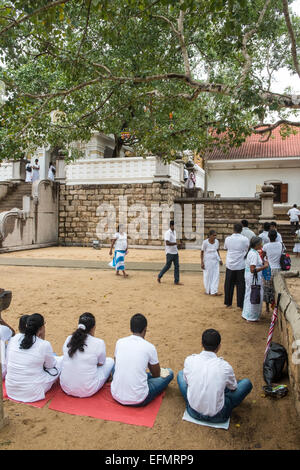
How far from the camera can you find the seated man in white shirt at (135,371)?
3.38m

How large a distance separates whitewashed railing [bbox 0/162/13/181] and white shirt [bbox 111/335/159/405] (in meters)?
17.6

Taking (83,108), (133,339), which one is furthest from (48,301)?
(83,108)

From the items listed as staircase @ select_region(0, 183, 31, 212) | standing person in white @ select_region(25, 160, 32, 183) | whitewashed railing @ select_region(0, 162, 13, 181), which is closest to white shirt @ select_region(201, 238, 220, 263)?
staircase @ select_region(0, 183, 31, 212)

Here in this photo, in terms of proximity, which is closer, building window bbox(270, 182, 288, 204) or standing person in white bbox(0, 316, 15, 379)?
standing person in white bbox(0, 316, 15, 379)

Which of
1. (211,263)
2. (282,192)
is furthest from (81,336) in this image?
(282,192)

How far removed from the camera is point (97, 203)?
57.3ft

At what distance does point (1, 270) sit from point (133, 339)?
839 centimetres

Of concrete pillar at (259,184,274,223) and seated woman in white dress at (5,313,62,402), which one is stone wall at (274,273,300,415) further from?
concrete pillar at (259,184,274,223)

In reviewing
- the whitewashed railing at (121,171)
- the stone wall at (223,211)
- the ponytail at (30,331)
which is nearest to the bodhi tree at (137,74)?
the ponytail at (30,331)

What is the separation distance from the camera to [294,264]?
39.6 feet

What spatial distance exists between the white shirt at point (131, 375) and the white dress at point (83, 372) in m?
0.25

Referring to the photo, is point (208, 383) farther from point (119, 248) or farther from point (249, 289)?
point (119, 248)

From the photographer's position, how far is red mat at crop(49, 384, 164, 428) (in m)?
3.23

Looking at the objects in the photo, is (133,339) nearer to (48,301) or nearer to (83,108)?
(48,301)
